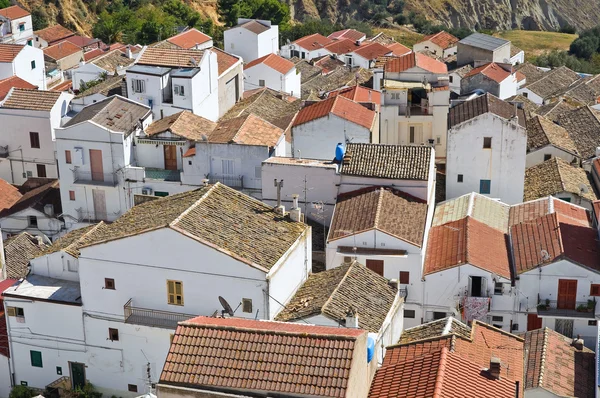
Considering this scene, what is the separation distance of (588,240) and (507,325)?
594cm

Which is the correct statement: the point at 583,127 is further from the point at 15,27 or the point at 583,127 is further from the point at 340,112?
the point at 15,27

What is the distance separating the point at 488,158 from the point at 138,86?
23.5 m

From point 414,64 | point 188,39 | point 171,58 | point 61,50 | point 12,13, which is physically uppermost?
point 12,13

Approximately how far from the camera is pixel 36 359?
1460 inches

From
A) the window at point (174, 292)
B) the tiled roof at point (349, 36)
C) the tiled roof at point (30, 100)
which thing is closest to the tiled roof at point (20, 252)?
the tiled roof at point (30, 100)

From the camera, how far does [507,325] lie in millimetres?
40906

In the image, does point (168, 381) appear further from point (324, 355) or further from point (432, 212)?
point (432, 212)

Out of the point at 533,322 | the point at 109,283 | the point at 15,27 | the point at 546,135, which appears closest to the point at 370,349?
the point at 109,283

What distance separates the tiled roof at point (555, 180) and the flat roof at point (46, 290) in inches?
1042

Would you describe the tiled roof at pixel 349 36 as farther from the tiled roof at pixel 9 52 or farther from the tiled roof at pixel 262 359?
the tiled roof at pixel 262 359

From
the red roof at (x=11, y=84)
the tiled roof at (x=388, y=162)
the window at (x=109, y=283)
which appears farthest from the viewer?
the red roof at (x=11, y=84)

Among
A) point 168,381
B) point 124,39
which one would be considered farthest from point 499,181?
point 124,39

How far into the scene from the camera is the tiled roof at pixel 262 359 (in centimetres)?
2462

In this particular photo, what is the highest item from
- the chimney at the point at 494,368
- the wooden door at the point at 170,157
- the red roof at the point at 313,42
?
the red roof at the point at 313,42
